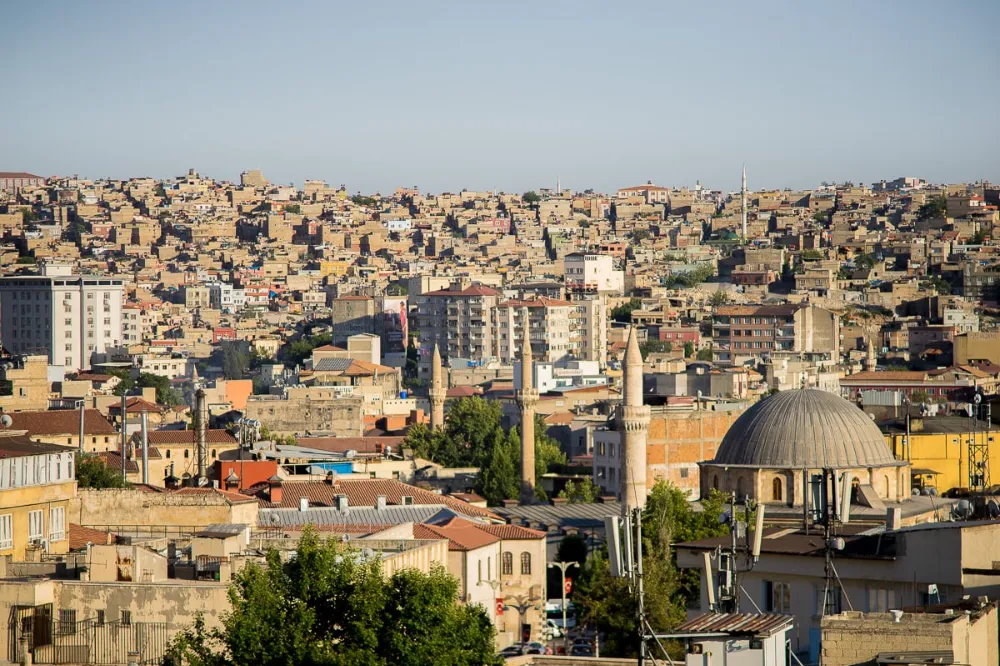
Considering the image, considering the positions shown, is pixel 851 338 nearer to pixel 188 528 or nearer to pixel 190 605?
pixel 188 528

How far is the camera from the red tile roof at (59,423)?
43603mm

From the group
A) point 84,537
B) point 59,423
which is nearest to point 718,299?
point 59,423

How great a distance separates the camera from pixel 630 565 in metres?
10.8

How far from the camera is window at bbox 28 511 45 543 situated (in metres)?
20.7

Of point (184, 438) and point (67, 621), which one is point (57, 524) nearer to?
point (67, 621)

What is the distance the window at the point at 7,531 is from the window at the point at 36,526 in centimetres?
27

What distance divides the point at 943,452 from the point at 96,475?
1931 cm

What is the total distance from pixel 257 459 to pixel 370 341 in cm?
5608

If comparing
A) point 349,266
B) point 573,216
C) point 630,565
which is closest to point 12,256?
point 349,266

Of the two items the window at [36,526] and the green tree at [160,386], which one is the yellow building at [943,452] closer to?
the window at [36,526]

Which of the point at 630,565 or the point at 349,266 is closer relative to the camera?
the point at 630,565

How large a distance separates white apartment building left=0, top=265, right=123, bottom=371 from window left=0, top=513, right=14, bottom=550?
3498 inches

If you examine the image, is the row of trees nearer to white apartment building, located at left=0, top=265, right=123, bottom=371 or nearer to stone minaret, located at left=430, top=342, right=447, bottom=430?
stone minaret, located at left=430, top=342, right=447, bottom=430

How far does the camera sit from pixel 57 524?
2148cm
